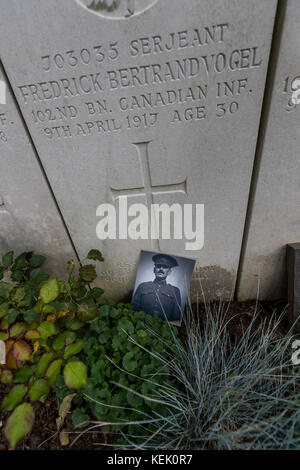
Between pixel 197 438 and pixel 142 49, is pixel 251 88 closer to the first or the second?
pixel 142 49

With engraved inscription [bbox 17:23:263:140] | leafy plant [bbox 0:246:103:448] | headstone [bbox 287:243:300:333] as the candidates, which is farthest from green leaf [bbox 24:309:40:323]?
headstone [bbox 287:243:300:333]

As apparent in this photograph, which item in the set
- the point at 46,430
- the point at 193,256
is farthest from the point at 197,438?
the point at 193,256

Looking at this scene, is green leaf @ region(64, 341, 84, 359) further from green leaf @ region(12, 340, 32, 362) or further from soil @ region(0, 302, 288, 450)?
soil @ region(0, 302, 288, 450)

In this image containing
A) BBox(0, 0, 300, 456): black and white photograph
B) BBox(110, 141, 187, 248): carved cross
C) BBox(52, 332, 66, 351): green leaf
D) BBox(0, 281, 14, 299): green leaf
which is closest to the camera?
BBox(0, 0, 300, 456): black and white photograph

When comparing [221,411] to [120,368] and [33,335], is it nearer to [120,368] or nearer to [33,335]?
[120,368]

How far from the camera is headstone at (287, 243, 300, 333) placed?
1.37 meters

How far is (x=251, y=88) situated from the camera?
3.28 feet

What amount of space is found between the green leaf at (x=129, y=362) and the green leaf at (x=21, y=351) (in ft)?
1.37

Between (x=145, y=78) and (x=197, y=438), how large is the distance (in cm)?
143

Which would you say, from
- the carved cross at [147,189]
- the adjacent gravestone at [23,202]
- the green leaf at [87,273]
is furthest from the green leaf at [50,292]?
the carved cross at [147,189]

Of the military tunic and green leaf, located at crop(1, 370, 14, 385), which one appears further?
the military tunic

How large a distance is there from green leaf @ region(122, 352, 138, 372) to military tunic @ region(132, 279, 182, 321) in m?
0.40

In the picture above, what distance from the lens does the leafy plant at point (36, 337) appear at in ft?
2.95

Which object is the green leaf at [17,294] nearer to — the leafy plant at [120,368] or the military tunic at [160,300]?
the leafy plant at [120,368]
